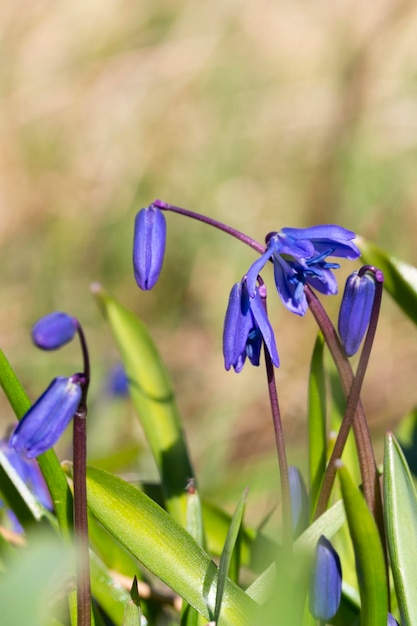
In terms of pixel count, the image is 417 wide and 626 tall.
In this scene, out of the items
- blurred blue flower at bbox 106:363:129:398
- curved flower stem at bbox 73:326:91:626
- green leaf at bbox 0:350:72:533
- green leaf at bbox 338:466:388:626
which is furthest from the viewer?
blurred blue flower at bbox 106:363:129:398

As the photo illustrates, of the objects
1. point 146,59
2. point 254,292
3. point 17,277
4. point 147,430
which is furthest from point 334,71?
point 254,292

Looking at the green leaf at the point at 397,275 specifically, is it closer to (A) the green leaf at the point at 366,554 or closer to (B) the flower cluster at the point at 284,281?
(B) the flower cluster at the point at 284,281

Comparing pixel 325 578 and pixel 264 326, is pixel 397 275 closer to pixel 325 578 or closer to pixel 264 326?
pixel 264 326

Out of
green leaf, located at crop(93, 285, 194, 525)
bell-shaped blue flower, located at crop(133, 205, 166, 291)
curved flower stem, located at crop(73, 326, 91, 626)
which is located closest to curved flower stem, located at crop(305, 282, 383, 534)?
bell-shaped blue flower, located at crop(133, 205, 166, 291)

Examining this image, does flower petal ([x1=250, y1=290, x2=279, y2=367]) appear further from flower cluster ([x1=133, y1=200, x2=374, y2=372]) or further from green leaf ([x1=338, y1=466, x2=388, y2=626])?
green leaf ([x1=338, y1=466, x2=388, y2=626])

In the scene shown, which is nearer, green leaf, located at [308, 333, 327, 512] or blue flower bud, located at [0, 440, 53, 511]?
green leaf, located at [308, 333, 327, 512]

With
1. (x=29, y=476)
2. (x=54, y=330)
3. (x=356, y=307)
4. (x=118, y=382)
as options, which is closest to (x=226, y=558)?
(x=356, y=307)

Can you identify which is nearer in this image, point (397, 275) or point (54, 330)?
point (54, 330)

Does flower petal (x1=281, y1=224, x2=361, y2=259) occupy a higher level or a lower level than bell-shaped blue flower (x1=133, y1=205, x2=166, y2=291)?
lower
